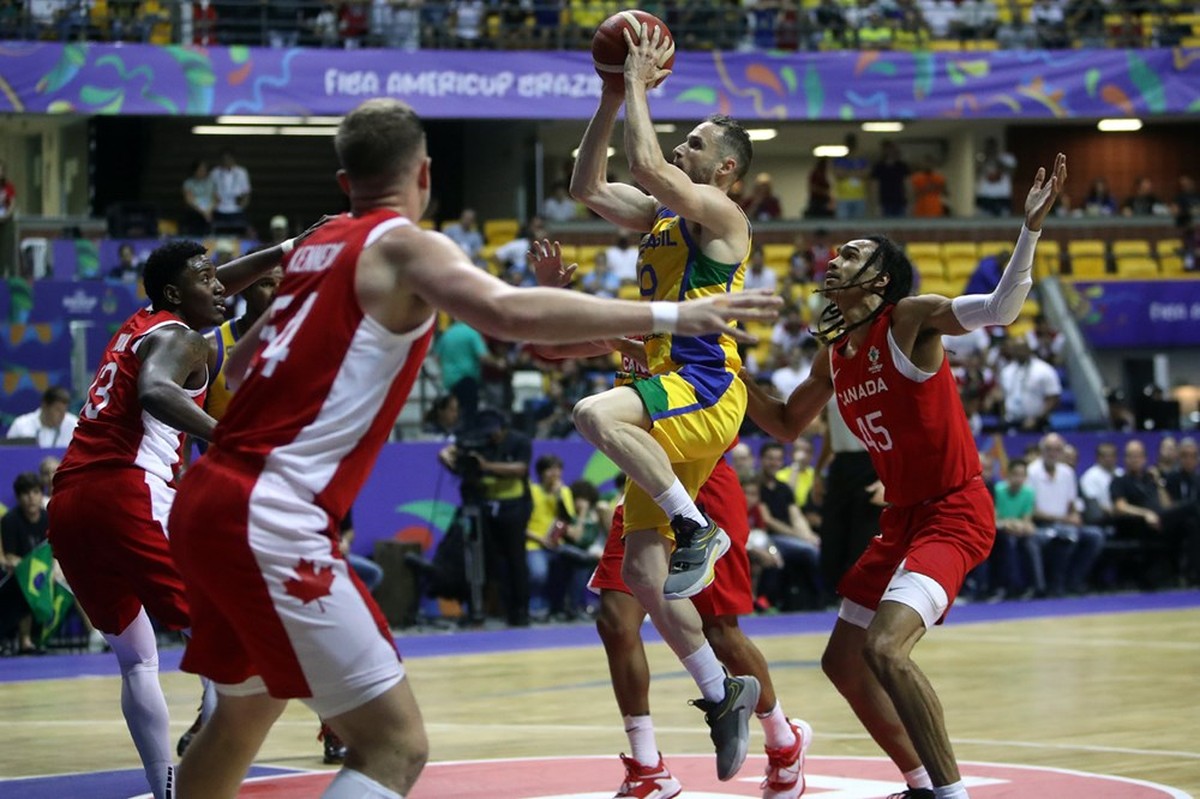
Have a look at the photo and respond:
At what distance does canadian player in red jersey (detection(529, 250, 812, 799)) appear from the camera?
6.81m

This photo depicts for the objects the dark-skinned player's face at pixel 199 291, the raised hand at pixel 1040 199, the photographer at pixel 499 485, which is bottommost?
the photographer at pixel 499 485

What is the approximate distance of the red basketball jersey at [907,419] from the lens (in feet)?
21.2

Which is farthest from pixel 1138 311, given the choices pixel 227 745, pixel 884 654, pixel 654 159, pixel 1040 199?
pixel 227 745

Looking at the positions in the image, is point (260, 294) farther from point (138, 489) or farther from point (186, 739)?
point (186, 739)

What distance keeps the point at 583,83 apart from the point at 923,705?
61.6ft

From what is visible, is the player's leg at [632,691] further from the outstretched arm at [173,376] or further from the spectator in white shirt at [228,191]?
the spectator in white shirt at [228,191]

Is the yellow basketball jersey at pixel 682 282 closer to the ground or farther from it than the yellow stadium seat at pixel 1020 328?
farther from it

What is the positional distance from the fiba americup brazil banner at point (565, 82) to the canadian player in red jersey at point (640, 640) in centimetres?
1592

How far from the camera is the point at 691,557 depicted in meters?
6.38

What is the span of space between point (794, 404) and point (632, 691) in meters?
1.30

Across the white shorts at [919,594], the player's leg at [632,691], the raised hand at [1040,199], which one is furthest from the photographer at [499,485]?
the white shorts at [919,594]

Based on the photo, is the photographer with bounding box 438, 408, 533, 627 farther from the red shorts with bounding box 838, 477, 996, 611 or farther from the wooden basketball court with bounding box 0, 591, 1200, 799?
the red shorts with bounding box 838, 477, 996, 611

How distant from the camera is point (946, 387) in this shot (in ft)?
21.4

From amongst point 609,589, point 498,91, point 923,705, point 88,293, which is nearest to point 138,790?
point 609,589
